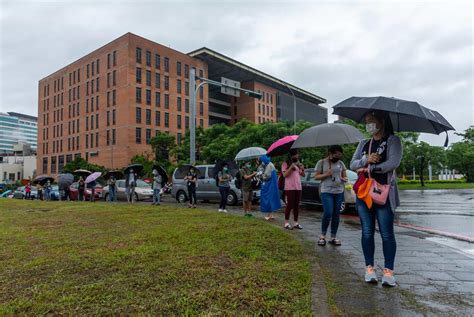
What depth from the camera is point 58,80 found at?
66812mm

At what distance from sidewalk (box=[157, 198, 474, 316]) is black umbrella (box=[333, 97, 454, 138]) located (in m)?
1.64

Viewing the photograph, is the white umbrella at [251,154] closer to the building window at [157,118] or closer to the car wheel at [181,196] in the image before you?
the car wheel at [181,196]

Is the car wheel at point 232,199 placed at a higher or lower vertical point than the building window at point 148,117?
lower

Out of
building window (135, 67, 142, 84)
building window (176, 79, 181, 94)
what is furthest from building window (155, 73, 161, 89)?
building window (176, 79, 181, 94)

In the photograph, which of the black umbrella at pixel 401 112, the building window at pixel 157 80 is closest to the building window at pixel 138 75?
the building window at pixel 157 80

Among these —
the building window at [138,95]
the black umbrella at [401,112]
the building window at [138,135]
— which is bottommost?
the black umbrella at [401,112]

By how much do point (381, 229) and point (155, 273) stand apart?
2.45 m

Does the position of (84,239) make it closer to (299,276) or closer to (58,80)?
(299,276)

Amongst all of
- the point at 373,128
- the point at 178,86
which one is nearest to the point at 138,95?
the point at 178,86

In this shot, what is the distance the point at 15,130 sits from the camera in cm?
12525

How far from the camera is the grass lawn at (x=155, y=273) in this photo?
116 inches

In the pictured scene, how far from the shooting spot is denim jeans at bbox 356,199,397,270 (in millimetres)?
3635

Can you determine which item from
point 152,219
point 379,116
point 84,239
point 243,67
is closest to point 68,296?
point 84,239

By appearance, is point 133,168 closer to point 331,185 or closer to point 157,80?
point 331,185
